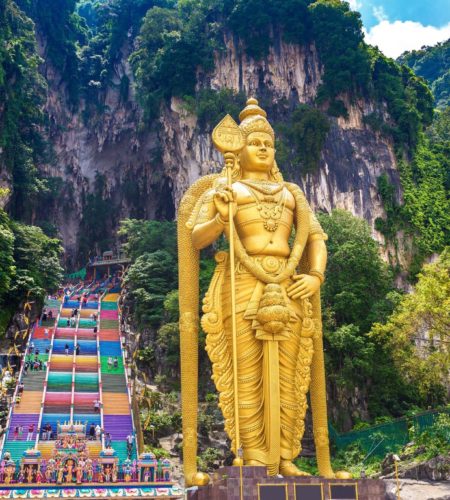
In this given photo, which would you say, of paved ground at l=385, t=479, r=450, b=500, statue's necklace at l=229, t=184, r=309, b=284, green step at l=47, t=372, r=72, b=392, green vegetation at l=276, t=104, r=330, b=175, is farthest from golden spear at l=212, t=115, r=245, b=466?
green vegetation at l=276, t=104, r=330, b=175

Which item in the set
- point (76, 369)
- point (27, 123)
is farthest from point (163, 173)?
point (76, 369)

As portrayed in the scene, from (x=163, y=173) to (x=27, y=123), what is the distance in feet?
19.8

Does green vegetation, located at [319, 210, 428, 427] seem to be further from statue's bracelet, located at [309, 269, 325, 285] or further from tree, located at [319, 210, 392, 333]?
statue's bracelet, located at [309, 269, 325, 285]

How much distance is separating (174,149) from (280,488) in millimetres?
22010

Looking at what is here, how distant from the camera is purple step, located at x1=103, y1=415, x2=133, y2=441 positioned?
13492 millimetres

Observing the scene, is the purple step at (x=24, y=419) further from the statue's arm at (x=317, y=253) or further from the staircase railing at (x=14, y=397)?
the statue's arm at (x=317, y=253)

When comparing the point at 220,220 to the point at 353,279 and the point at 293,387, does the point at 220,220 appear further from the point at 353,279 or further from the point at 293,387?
the point at 353,279

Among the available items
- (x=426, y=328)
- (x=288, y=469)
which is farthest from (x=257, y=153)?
(x=426, y=328)

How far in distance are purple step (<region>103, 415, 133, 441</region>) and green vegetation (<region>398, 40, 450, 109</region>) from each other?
30664mm

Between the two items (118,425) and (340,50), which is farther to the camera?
(340,50)

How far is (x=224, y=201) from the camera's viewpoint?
24.5ft

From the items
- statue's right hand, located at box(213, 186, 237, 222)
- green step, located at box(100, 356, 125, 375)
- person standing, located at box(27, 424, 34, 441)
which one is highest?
statue's right hand, located at box(213, 186, 237, 222)

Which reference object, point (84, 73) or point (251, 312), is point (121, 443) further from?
point (84, 73)

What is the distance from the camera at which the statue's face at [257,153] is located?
8391mm
